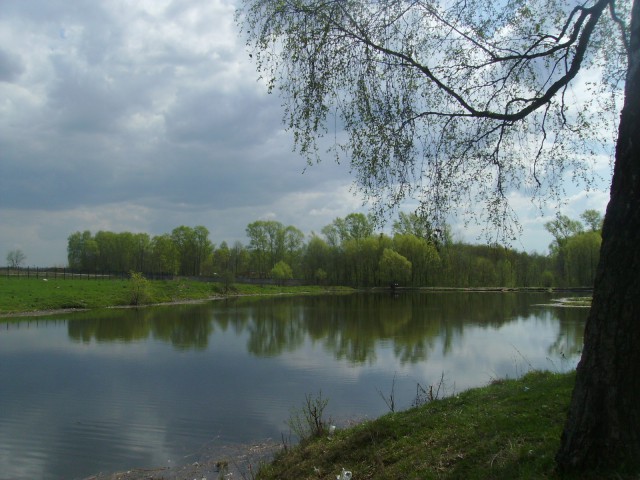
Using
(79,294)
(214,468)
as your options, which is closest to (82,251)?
(79,294)

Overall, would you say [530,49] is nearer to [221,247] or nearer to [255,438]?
[255,438]

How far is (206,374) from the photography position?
16609mm

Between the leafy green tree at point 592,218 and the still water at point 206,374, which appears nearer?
the still water at point 206,374

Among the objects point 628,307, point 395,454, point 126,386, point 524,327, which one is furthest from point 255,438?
point 524,327

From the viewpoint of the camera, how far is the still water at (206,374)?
33.1ft

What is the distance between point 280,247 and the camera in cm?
9475

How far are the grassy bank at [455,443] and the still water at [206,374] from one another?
3487mm

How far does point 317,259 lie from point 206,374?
2782 inches

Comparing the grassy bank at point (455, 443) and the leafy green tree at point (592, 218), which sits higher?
the leafy green tree at point (592, 218)

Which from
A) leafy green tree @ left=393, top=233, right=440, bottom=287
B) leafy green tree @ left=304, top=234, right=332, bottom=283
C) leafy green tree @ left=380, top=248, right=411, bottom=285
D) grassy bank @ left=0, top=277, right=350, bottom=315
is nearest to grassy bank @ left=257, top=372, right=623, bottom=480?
grassy bank @ left=0, top=277, right=350, bottom=315

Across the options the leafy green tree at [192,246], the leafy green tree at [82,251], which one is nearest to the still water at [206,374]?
the leafy green tree at [192,246]

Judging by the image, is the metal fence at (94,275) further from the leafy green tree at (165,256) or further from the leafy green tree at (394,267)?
the leafy green tree at (394,267)

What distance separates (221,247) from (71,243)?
32666 mm

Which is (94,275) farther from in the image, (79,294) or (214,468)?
(214,468)
